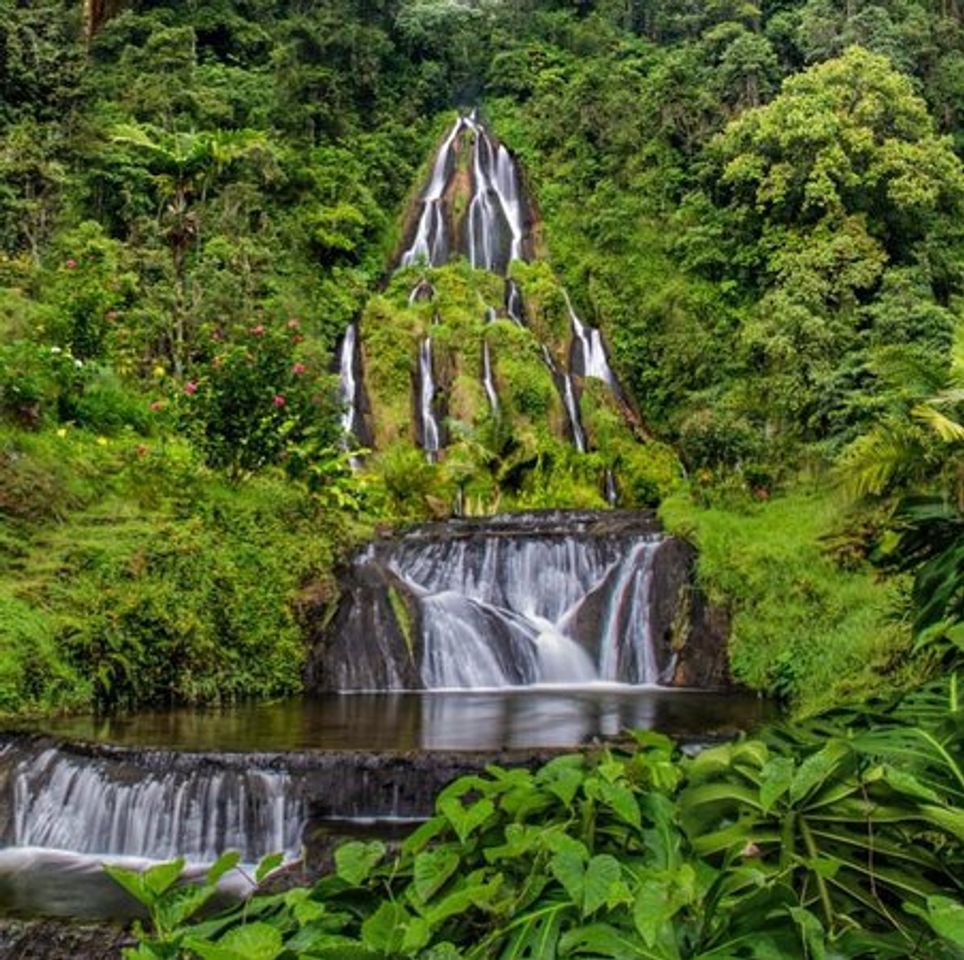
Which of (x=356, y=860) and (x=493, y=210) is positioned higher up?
(x=493, y=210)

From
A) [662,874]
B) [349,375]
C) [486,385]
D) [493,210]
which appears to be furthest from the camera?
[493,210]

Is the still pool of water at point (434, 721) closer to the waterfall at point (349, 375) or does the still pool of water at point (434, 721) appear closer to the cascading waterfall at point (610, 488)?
the cascading waterfall at point (610, 488)

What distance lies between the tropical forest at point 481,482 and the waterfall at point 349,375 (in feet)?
0.52

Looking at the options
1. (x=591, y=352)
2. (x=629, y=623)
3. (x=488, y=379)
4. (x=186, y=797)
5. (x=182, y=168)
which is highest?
(x=182, y=168)

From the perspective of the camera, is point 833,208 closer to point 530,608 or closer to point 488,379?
point 488,379

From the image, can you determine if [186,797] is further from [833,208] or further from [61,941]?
[833,208]

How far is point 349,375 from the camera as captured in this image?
23.6 metres

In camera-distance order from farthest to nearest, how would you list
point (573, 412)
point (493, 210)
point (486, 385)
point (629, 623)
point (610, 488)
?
point (493, 210)
point (573, 412)
point (486, 385)
point (610, 488)
point (629, 623)

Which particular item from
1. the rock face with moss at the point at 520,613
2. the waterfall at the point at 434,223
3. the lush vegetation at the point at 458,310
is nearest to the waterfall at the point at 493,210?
the waterfall at the point at 434,223

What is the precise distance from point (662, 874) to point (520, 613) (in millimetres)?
12123

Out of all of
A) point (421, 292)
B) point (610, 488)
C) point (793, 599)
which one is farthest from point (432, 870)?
point (421, 292)

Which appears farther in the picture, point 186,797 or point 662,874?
point 186,797

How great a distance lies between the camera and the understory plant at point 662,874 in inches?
37.7

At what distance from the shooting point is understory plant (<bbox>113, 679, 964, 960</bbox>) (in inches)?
37.7
